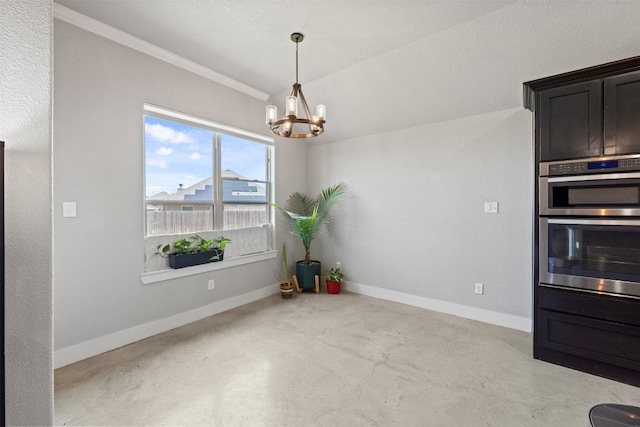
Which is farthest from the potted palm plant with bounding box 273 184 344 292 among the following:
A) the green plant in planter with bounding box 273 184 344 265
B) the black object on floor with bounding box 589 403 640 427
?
the black object on floor with bounding box 589 403 640 427

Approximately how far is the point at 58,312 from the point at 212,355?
4.19 ft

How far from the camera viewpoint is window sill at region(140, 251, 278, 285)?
2874 millimetres

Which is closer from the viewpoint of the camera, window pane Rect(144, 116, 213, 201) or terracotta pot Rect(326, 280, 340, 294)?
window pane Rect(144, 116, 213, 201)

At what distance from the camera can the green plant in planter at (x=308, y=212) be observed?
163 inches

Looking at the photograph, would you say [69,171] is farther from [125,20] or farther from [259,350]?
[259,350]

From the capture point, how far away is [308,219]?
4.05 meters

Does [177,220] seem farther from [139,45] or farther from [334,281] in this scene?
[334,281]

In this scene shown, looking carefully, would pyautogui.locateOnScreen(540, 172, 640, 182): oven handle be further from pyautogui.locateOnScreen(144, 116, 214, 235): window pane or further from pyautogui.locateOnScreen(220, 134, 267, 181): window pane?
Answer: pyautogui.locateOnScreen(144, 116, 214, 235): window pane

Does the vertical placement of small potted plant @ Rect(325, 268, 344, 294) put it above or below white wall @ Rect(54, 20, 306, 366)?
below

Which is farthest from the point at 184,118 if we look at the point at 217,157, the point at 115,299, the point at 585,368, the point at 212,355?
the point at 585,368

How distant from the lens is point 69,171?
2.35 m

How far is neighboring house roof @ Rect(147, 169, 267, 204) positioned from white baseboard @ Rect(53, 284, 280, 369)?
127 cm

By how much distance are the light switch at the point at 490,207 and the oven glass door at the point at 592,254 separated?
778 mm

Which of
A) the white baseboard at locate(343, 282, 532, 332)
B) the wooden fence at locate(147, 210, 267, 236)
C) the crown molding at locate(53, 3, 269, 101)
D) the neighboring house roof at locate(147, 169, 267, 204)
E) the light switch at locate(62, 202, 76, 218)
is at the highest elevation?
the crown molding at locate(53, 3, 269, 101)
